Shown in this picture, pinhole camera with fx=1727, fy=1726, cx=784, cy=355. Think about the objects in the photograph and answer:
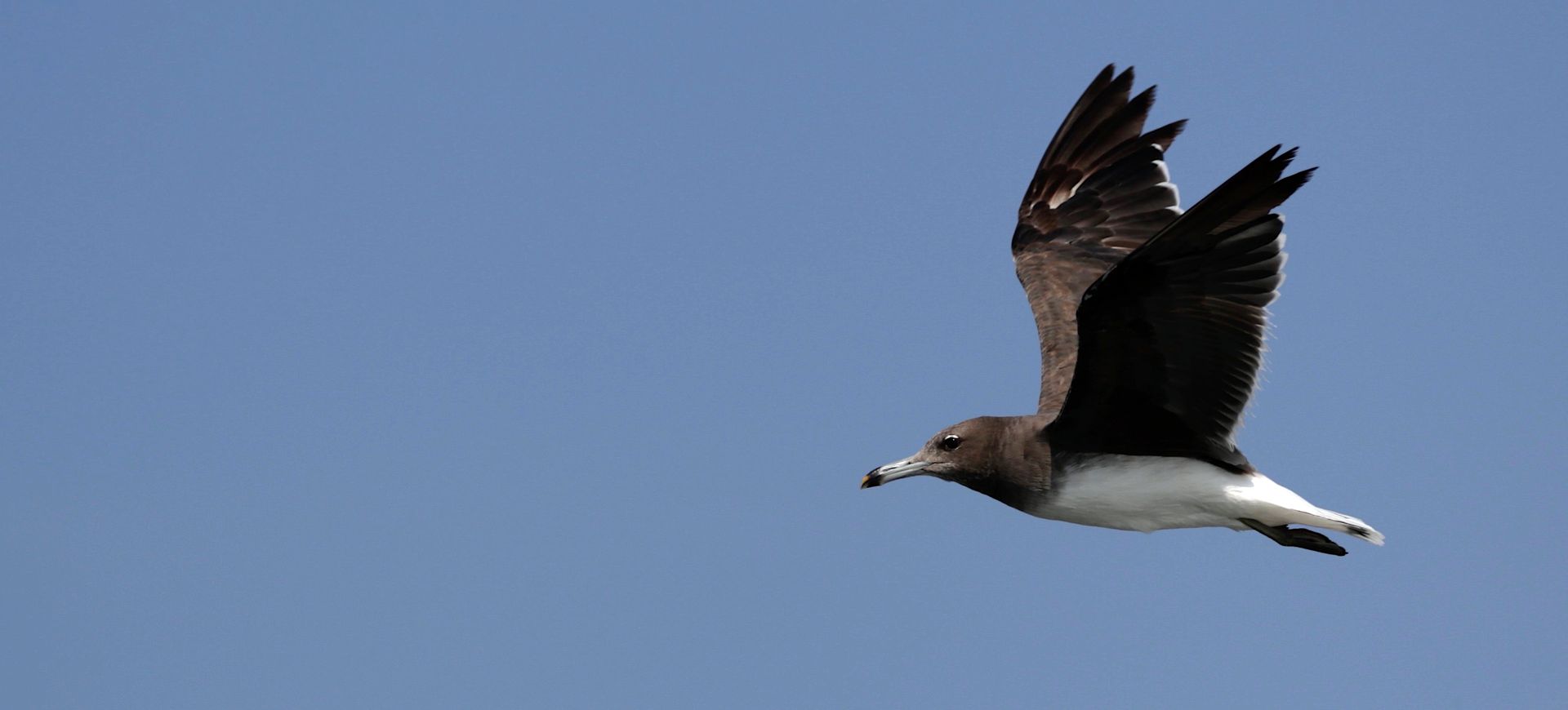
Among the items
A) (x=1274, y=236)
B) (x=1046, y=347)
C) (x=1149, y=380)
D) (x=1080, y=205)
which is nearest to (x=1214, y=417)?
(x=1149, y=380)

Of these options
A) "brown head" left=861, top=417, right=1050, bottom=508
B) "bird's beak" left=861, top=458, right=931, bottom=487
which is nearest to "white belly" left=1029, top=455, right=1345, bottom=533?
→ "brown head" left=861, top=417, right=1050, bottom=508

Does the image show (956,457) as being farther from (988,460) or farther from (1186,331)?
(1186,331)

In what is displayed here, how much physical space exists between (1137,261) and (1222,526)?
2929 millimetres

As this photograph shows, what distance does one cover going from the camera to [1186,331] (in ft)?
39.3

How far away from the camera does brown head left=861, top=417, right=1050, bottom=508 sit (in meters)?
13.0

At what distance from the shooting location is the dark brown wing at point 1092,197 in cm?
1602

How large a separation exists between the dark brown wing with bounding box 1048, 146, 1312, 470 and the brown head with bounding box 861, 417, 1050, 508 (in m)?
0.23

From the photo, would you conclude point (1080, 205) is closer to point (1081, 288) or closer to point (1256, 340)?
point (1081, 288)

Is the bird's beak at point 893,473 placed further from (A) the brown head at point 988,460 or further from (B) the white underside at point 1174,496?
(B) the white underside at point 1174,496

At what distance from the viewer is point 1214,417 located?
12.6 m

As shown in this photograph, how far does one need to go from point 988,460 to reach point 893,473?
81 centimetres

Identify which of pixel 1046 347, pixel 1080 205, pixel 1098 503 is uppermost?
pixel 1080 205

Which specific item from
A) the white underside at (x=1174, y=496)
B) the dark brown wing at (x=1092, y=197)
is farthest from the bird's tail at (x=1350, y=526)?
the dark brown wing at (x=1092, y=197)

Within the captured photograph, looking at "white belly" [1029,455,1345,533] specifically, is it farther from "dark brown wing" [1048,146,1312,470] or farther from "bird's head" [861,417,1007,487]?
"bird's head" [861,417,1007,487]
